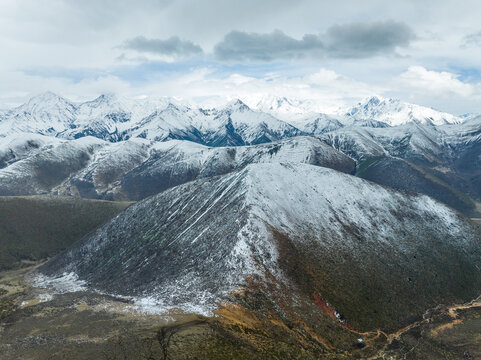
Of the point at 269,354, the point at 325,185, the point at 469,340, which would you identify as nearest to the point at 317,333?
the point at 269,354

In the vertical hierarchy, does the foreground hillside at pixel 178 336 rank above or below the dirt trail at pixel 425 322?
above

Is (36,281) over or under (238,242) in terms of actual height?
under

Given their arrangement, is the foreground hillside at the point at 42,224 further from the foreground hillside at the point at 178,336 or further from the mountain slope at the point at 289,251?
the foreground hillside at the point at 178,336

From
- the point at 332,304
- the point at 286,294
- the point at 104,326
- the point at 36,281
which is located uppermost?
the point at 104,326

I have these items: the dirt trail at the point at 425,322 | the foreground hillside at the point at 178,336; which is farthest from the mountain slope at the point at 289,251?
the foreground hillside at the point at 178,336

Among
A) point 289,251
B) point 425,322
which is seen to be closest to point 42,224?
point 289,251

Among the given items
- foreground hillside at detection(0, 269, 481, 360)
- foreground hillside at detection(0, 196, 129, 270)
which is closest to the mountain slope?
foreground hillside at detection(0, 269, 481, 360)

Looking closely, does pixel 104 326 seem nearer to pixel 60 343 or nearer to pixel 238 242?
pixel 60 343
